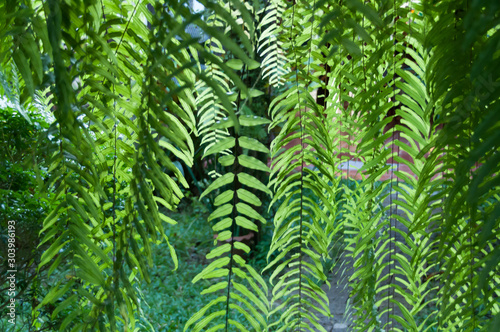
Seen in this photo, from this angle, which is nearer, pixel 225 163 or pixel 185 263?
pixel 225 163

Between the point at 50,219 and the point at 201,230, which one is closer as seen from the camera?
the point at 50,219

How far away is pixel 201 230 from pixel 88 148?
10.1ft

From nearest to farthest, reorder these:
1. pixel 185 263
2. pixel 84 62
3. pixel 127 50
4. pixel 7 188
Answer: pixel 84 62 < pixel 127 50 < pixel 7 188 < pixel 185 263

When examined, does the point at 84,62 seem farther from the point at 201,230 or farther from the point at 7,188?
the point at 201,230

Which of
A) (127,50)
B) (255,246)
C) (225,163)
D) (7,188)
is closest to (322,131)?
(225,163)

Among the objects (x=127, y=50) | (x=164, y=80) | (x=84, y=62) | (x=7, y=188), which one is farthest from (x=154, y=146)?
(x=7, y=188)

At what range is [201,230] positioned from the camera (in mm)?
3582

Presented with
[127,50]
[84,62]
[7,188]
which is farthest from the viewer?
[7,188]

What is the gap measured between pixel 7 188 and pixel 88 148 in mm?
974

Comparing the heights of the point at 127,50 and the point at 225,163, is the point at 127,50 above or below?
above

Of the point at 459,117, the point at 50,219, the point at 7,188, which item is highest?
the point at 7,188

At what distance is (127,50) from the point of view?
0.71m

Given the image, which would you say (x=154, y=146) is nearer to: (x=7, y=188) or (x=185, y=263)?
(x=7, y=188)

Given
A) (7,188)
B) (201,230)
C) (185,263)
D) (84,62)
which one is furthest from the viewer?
(201,230)
